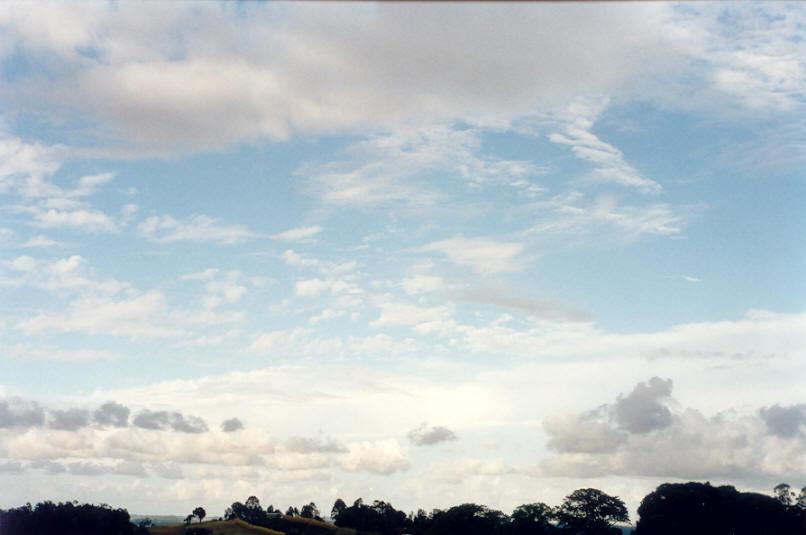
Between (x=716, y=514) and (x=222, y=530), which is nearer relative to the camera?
(x=716, y=514)

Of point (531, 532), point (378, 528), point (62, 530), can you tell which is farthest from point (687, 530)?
point (62, 530)

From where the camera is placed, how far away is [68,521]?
17300 centimetres

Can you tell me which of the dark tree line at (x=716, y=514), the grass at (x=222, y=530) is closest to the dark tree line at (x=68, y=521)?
the grass at (x=222, y=530)

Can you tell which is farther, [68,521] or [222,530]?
[222,530]

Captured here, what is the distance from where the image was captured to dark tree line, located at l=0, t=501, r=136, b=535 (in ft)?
555

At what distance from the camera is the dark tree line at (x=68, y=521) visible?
555ft

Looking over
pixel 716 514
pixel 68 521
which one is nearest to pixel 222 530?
pixel 68 521

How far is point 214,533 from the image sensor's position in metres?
185

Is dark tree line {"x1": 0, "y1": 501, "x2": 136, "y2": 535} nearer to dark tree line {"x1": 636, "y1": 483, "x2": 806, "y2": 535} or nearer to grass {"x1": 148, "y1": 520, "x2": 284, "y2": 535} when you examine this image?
grass {"x1": 148, "y1": 520, "x2": 284, "y2": 535}

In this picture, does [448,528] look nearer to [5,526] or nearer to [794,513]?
[794,513]

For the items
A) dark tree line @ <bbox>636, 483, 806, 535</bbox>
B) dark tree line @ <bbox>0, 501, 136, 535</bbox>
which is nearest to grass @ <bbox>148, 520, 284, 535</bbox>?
dark tree line @ <bbox>0, 501, 136, 535</bbox>

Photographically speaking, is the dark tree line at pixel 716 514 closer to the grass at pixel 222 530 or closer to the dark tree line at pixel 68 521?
the grass at pixel 222 530

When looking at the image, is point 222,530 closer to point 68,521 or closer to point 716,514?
point 68,521

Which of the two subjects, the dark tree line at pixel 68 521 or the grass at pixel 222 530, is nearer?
the dark tree line at pixel 68 521
